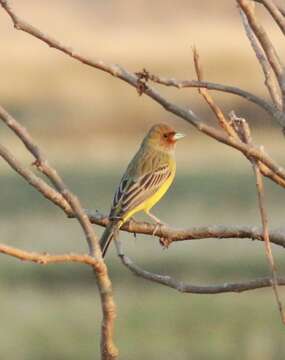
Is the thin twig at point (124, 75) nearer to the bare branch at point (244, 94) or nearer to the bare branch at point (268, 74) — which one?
the bare branch at point (244, 94)

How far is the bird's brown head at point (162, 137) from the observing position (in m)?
6.50

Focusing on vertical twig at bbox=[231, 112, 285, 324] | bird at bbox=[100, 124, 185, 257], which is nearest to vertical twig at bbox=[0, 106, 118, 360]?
vertical twig at bbox=[231, 112, 285, 324]

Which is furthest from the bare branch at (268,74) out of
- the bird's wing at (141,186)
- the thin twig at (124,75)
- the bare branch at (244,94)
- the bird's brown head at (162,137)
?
the bird's brown head at (162,137)

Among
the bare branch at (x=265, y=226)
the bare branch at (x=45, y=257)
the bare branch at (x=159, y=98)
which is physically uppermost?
the bare branch at (x=159, y=98)

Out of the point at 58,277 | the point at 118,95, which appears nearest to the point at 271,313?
the point at 58,277

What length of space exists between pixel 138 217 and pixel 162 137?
34.6 feet

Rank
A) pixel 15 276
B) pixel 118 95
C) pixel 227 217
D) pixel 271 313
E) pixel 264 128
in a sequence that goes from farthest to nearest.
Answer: pixel 118 95, pixel 264 128, pixel 227 217, pixel 15 276, pixel 271 313

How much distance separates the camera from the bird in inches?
235

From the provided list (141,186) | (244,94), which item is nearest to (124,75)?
(244,94)

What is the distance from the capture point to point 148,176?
611 cm

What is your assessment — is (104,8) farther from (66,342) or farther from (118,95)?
(66,342)

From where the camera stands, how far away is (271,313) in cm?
1214

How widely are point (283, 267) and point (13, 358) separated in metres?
4.10

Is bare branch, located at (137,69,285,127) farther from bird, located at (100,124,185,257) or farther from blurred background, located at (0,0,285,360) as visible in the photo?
bird, located at (100,124,185,257)
